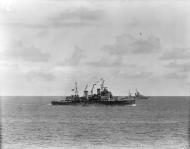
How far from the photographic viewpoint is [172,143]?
2200 inches

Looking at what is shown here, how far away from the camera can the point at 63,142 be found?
2207 inches

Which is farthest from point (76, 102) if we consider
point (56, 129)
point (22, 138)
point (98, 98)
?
point (22, 138)

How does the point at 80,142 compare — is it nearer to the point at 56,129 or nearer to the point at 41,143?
the point at 41,143

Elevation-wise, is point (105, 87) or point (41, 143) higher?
point (105, 87)

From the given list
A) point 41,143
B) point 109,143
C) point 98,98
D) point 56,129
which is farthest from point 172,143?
point 98,98

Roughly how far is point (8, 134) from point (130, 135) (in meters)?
17.4

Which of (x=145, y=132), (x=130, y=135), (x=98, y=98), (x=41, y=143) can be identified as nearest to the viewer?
(x=41, y=143)

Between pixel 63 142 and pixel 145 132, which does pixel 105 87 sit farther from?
pixel 63 142

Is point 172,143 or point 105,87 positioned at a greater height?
point 105,87

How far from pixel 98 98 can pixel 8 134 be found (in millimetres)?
82727

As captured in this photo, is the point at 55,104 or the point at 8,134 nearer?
the point at 8,134

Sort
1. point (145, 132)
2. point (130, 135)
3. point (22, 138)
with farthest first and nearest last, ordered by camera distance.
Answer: point (145, 132), point (130, 135), point (22, 138)

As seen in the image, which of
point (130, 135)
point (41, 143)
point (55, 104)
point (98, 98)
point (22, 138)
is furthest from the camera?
point (55, 104)

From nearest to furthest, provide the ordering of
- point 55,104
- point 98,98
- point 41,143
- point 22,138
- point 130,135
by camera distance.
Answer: point 41,143, point 22,138, point 130,135, point 98,98, point 55,104
